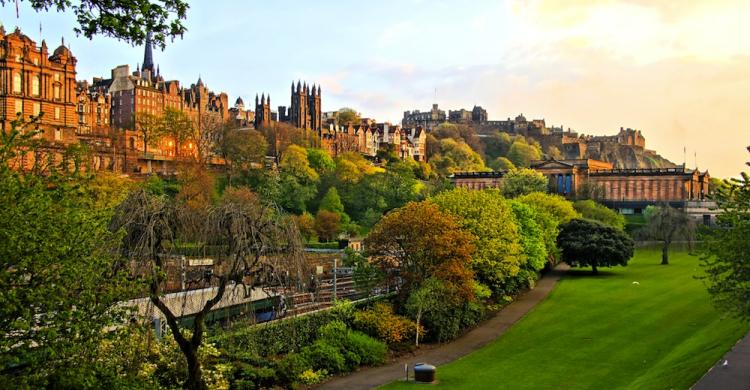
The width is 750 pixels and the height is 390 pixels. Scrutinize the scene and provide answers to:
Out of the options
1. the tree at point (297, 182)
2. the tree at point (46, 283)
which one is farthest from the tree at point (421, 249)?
the tree at point (297, 182)

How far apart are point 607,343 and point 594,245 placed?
24269 millimetres

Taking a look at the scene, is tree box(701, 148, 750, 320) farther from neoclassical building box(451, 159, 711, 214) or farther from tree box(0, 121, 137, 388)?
neoclassical building box(451, 159, 711, 214)

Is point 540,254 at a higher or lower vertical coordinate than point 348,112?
lower

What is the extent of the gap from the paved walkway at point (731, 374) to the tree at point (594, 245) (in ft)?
109

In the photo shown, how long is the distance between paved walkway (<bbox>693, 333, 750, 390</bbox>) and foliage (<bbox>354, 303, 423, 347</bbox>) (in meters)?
13.4

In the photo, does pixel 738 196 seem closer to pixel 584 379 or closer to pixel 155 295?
pixel 584 379

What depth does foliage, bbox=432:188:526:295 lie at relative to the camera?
1597 inches

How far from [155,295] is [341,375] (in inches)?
502

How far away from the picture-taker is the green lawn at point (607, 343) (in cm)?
2611

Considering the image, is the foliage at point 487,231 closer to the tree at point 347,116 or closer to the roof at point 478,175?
the roof at point 478,175

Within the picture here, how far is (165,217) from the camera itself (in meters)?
17.3

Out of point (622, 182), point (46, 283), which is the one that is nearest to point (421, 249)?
point (46, 283)

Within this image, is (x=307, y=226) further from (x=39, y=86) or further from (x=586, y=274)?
(x=39, y=86)

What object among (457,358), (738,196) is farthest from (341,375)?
(738,196)
